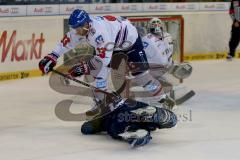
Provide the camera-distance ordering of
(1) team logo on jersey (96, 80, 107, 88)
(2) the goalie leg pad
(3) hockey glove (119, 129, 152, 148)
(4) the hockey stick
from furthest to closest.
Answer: (4) the hockey stick
(2) the goalie leg pad
(1) team logo on jersey (96, 80, 107, 88)
(3) hockey glove (119, 129, 152, 148)

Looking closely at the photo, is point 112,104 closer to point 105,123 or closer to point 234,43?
point 105,123

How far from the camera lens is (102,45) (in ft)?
18.4

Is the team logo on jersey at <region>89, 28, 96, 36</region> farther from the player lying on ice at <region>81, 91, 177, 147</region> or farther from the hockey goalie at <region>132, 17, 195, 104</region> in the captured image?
the hockey goalie at <region>132, 17, 195, 104</region>

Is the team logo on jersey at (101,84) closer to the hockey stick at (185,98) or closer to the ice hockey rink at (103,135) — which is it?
the ice hockey rink at (103,135)

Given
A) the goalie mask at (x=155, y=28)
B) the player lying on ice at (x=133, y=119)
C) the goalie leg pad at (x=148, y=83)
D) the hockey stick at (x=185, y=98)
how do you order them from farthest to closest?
1. the hockey stick at (x=185, y=98)
2. the goalie mask at (x=155, y=28)
3. the goalie leg pad at (x=148, y=83)
4. the player lying on ice at (x=133, y=119)

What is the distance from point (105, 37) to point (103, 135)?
2.82 feet

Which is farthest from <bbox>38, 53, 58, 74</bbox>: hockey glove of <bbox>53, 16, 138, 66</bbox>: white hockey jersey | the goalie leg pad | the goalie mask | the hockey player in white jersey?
the goalie mask

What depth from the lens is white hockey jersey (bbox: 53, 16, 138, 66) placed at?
18.4 feet

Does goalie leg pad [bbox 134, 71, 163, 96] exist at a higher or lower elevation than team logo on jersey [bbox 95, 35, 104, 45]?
lower

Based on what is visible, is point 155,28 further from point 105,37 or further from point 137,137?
point 137,137

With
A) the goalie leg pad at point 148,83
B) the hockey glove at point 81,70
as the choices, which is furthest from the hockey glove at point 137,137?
the goalie leg pad at point 148,83

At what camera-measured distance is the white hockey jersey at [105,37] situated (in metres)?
5.61

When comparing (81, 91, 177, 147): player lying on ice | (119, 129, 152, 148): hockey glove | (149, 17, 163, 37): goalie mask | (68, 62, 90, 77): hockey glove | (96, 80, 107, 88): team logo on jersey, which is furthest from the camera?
(149, 17, 163, 37): goalie mask

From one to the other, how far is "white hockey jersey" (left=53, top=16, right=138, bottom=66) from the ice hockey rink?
73 centimetres
